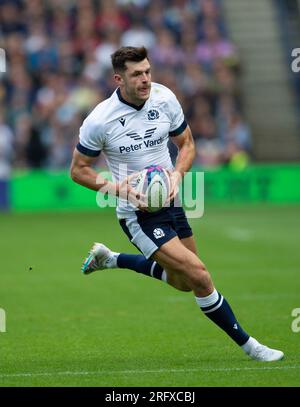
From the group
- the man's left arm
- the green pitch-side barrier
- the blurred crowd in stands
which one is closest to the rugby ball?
the man's left arm

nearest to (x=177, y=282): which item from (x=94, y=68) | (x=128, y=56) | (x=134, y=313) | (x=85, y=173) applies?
(x=85, y=173)

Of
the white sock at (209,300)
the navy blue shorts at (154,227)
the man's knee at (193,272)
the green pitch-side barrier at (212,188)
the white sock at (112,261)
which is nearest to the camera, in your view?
the man's knee at (193,272)

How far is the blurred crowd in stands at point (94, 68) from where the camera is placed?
24453 millimetres

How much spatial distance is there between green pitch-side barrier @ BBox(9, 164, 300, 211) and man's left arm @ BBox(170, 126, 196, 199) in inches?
559

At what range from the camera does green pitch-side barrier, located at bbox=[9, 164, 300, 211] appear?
23.8 meters

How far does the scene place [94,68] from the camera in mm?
25453

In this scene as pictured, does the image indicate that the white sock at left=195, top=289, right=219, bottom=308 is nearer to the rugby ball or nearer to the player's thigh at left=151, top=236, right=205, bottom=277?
the player's thigh at left=151, top=236, right=205, bottom=277

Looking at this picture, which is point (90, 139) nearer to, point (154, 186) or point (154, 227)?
point (154, 186)

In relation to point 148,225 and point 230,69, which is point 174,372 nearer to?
point 148,225

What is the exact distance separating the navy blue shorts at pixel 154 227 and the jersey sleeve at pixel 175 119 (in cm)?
66

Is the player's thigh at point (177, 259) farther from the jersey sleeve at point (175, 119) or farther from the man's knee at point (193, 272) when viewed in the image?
the jersey sleeve at point (175, 119)

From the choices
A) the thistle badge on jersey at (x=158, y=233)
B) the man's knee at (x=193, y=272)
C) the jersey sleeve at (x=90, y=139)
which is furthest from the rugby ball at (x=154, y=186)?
the man's knee at (x=193, y=272)

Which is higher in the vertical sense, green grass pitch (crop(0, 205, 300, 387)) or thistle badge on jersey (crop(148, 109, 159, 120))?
thistle badge on jersey (crop(148, 109, 159, 120))
